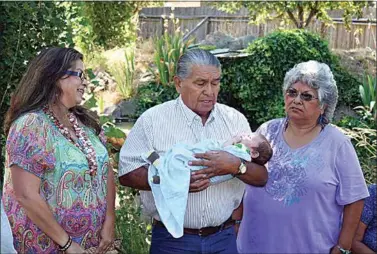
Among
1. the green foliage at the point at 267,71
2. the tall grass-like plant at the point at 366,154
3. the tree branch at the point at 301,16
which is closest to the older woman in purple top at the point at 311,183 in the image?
the tall grass-like plant at the point at 366,154

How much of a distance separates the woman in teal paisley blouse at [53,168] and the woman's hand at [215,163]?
1.67ft

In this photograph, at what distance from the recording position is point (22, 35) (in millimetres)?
4352

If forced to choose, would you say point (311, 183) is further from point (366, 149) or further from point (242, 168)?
point (366, 149)

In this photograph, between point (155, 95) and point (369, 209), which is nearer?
point (369, 209)

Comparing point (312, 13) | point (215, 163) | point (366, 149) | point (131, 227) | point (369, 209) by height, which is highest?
point (215, 163)

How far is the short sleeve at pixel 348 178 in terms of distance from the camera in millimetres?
3473

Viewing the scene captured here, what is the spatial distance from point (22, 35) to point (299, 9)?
1108 centimetres

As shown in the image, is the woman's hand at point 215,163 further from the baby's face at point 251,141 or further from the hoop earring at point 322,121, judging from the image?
the hoop earring at point 322,121

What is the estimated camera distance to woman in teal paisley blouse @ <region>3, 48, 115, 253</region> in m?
2.86

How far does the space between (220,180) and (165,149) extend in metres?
0.33

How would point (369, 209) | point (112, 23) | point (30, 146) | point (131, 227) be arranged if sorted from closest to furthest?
point (30, 146)
point (369, 209)
point (131, 227)
point (112, 23)

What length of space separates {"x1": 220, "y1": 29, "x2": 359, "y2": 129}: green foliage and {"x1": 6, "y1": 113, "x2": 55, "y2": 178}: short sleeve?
8.24m

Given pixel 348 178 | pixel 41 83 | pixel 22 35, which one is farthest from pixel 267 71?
pixel 41 83

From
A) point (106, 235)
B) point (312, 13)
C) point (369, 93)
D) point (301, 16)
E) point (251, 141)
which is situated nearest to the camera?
point (106, 235)
